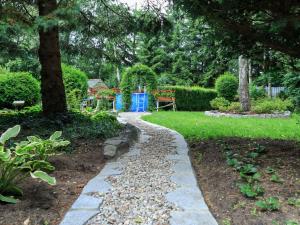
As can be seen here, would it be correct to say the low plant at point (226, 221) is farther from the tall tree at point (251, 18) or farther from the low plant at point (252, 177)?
the tall tree at point (251, 18)

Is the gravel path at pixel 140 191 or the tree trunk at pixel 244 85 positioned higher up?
the tree trunk at pixel 244 85

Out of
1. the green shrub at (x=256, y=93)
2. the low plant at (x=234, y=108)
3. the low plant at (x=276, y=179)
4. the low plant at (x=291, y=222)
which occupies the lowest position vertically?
the low plant at (x=291, y=222)

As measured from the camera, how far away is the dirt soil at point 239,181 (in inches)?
106

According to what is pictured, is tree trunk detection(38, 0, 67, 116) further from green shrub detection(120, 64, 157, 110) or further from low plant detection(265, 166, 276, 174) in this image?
green shrub detection(120, 64, 157, 110)

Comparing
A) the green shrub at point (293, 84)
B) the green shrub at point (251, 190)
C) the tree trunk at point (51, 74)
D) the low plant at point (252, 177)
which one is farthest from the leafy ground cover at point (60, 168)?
the green shrub at point (293, 84)

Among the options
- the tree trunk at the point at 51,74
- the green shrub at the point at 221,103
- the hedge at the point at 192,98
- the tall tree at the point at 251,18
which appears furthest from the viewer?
the hedge at the point at 192,98

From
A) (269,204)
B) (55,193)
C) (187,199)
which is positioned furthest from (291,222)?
(55,193)

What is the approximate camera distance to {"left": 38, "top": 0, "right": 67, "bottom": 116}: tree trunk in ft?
23.5

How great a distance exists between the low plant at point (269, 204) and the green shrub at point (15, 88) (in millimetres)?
A: 11721

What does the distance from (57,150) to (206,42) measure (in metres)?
2.54

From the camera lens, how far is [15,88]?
13125mm

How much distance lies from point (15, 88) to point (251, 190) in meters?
11.5

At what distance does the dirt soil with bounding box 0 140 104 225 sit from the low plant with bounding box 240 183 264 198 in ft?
4.62

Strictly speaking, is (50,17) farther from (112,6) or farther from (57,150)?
(112,6)
